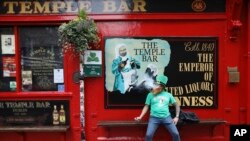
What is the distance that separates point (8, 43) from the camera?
8.35 m

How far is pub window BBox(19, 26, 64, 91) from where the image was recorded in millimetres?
8359

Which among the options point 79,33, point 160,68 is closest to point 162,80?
point 160,68

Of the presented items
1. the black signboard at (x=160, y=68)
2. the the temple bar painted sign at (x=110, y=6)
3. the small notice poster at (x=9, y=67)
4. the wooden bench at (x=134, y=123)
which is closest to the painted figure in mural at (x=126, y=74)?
the black signboard at (x=160, y=68)

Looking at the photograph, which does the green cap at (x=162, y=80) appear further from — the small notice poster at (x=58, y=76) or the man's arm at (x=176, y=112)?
the small notice poster at (x=58, y=76)

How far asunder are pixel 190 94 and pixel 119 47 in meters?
1.59

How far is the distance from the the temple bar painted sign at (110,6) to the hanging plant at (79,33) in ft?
1.44

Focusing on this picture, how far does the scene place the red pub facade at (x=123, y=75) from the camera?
823 cm

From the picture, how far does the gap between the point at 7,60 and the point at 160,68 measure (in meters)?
2.86

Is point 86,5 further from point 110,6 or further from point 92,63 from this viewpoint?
point 92,63

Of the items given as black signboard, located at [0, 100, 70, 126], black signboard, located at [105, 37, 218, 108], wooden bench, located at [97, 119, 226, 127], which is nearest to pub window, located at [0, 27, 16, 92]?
black signboard, located at [0, 100, 70, 126]

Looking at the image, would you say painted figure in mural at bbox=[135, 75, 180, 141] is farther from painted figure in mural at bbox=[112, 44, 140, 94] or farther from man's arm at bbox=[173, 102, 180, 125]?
painted figure in mural at bbox=[112, 44, 140, 94]

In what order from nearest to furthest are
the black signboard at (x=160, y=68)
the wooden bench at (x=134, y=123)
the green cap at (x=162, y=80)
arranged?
the green cap at (x=162, y=80), the wooden bench at (x=134, y=123), the black signboard at (x=160, y=68)

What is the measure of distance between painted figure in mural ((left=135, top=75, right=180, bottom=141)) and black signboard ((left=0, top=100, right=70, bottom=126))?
165 centimetres

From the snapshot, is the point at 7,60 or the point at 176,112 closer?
the point at 176,112
